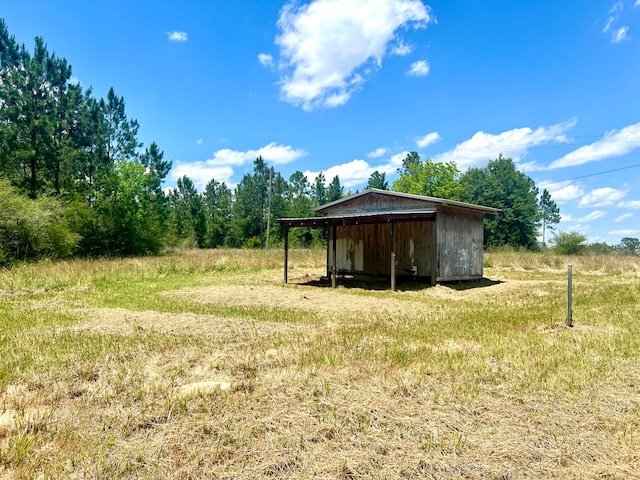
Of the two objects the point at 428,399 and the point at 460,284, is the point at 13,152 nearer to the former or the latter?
the point at 460,284

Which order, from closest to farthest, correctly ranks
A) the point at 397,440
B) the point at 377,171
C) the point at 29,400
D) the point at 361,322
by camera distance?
the point at 397,440 < the point at 29,400 < the point at 361,322 < the point at 377,171

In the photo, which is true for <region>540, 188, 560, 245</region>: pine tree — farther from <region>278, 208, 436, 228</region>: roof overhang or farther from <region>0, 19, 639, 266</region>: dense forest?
<region>278, 208, 436, 228</region>: roof overhang

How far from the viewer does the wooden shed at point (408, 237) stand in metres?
13.4

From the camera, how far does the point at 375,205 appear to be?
619 inches

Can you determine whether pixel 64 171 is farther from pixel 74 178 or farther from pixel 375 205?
pixel 375 205

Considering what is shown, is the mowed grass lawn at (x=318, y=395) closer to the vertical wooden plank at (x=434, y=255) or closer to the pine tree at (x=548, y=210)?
the vertical wooden plank at (x=434, y=255)

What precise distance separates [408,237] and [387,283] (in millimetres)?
2011

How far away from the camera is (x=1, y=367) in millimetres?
4117

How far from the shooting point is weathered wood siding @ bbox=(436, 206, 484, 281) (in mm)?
13578

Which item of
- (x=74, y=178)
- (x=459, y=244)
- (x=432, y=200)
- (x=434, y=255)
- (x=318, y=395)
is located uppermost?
(x=74, y=178)

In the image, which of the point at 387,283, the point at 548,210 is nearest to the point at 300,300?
the point at 387,283

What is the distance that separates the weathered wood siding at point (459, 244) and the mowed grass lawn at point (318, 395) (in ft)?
20.2

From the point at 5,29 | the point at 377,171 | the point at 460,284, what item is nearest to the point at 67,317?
the point at 460,284

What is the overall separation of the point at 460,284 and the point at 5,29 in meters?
32.7
